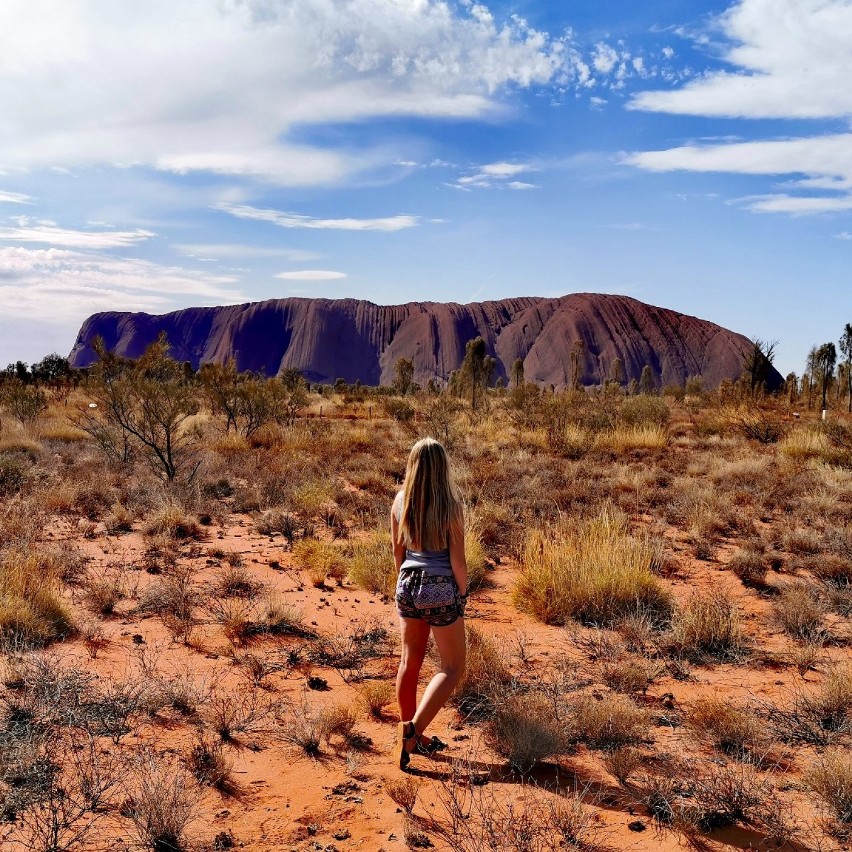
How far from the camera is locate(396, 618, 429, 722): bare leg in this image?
371cm

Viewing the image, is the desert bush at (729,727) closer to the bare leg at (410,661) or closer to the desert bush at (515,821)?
the desert bush at (515,821)

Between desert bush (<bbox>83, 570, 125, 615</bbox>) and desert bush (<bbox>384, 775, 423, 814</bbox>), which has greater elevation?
desert bush (<bbox>83, 570, 125, 615</bbox>)

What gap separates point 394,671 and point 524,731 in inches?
60.0

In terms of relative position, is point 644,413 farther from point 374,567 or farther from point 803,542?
point 374,567

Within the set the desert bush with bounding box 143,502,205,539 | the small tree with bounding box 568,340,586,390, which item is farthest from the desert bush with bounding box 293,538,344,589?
the small tree with bounding box 568,340,586,390

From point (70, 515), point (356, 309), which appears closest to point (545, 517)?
point (70, 515)

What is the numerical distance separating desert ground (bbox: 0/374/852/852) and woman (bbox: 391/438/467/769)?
387mm

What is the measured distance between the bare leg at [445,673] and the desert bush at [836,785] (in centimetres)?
182

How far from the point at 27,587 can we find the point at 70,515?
4.10 metres

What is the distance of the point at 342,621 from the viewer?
19.8 feet

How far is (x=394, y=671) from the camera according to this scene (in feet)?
16.3

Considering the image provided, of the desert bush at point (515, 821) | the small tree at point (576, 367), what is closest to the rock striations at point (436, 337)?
the small tree at point (576, 367)

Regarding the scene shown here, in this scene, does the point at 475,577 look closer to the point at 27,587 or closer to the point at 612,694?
the point at 612,694

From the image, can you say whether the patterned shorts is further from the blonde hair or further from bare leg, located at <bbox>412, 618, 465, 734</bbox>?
the blonde hair
